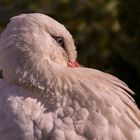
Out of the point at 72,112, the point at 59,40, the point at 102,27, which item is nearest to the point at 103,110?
the point at 72,112

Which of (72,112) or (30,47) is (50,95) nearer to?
(72,112)

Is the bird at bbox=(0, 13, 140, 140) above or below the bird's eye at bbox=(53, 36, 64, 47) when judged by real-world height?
below

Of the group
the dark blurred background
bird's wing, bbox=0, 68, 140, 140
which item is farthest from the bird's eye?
the dark blurred background

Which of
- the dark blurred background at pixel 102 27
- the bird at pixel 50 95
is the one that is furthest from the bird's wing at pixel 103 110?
the dark blurred background at pixel 102 27

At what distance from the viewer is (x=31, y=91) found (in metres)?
3.52

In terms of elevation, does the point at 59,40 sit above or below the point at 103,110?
above

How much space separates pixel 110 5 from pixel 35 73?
15.0ft

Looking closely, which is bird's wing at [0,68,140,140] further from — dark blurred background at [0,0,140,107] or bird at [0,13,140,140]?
dark blurred background at [0,0,140,107]

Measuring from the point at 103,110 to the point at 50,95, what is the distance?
0.82ft

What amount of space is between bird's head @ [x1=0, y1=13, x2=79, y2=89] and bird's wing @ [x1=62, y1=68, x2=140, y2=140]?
0.49 ft

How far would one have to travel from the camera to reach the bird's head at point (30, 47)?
3.52 meters

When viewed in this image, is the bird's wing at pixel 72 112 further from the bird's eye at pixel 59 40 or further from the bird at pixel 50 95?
the bird's eye at pixel 59 40

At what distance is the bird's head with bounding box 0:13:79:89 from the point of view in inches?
139

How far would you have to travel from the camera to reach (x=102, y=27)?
8.05m
